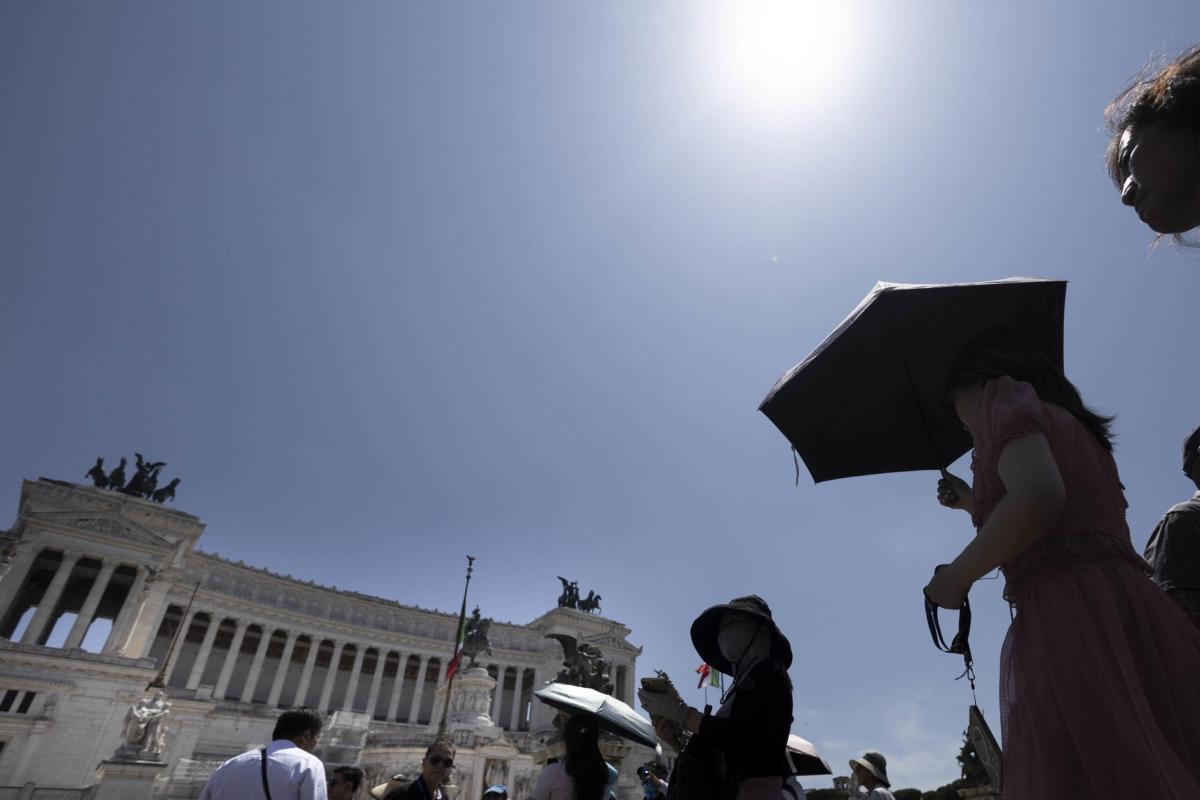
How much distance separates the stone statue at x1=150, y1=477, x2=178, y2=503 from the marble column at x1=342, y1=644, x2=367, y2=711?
19.8 meters

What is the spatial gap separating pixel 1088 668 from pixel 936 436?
159 cm

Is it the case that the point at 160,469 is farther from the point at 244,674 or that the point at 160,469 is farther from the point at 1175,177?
the point at 1175,177

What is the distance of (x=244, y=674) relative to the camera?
50.3m

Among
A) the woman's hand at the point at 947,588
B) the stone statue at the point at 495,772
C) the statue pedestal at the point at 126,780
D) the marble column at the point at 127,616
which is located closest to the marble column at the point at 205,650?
the marble column at the point at 127,616

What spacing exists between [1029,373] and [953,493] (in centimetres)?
82

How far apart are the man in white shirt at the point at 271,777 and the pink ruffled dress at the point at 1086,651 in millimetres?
4505

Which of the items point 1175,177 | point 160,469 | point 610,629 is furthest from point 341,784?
point 610,629

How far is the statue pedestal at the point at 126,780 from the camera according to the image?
18.6m

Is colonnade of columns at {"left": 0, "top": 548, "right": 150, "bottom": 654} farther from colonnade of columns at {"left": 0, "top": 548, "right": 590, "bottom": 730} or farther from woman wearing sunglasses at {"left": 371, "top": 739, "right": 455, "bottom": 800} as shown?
woman wearing sunglasses at {"left": 371, "top": 739, "right": 455, "bottom": 800}

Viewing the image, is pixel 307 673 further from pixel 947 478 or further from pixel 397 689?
pixel 947 478

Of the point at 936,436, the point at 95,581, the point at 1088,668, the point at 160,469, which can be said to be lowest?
the point at 1088,668

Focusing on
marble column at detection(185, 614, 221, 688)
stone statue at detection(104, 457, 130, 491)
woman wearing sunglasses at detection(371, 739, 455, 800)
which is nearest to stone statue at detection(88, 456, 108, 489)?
stone statue at detection(104, 457, 130, 491)

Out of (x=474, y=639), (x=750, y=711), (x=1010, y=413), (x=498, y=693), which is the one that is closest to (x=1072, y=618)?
(x=1010, y=413)

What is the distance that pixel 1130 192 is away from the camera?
5.85 feet
